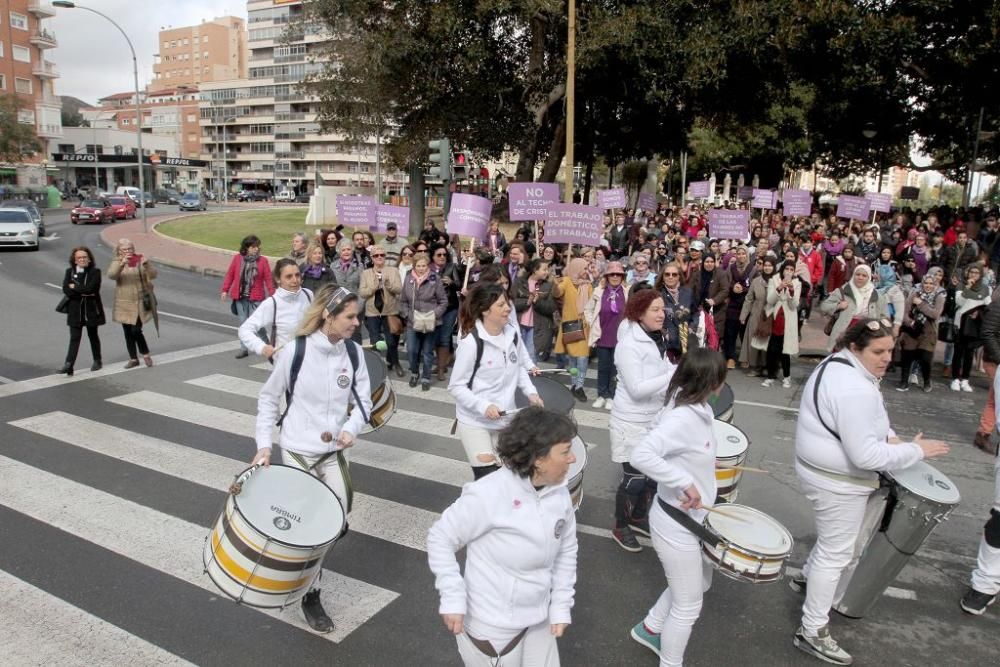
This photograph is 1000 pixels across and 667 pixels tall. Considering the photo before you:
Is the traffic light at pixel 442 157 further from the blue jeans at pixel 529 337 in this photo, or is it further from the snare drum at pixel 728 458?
the snare drum at pixel 728 458

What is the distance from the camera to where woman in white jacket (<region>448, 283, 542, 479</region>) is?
4488mm

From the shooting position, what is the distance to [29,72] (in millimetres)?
70938

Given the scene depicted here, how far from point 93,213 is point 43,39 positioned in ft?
145

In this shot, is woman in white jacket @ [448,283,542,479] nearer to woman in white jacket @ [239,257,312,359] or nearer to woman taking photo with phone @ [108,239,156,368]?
woman in white jacket @ [239,257,312,359]

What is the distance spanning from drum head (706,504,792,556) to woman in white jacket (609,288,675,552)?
1.16m

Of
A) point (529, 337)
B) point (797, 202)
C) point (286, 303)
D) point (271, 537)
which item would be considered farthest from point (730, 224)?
point (271, 537)

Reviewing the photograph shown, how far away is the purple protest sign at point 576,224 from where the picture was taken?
11.0m

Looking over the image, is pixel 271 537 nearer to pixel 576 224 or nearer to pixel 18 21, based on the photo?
pixel 576 224

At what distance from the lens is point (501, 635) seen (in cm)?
276

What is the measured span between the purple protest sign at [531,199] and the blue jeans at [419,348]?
331cm

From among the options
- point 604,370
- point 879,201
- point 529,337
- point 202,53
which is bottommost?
point 604,370

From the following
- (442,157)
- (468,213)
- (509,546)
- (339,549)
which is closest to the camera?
(509,546)

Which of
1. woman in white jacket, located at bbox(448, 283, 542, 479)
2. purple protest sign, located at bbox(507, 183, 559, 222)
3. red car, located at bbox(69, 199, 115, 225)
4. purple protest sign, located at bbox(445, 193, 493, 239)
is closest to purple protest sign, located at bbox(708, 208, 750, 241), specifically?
purple protest sign, located at bbox(507, 183, 559, 222)

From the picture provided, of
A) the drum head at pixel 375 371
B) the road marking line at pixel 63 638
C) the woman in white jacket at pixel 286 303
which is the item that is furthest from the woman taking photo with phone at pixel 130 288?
the road marking line at pixel 63 638
